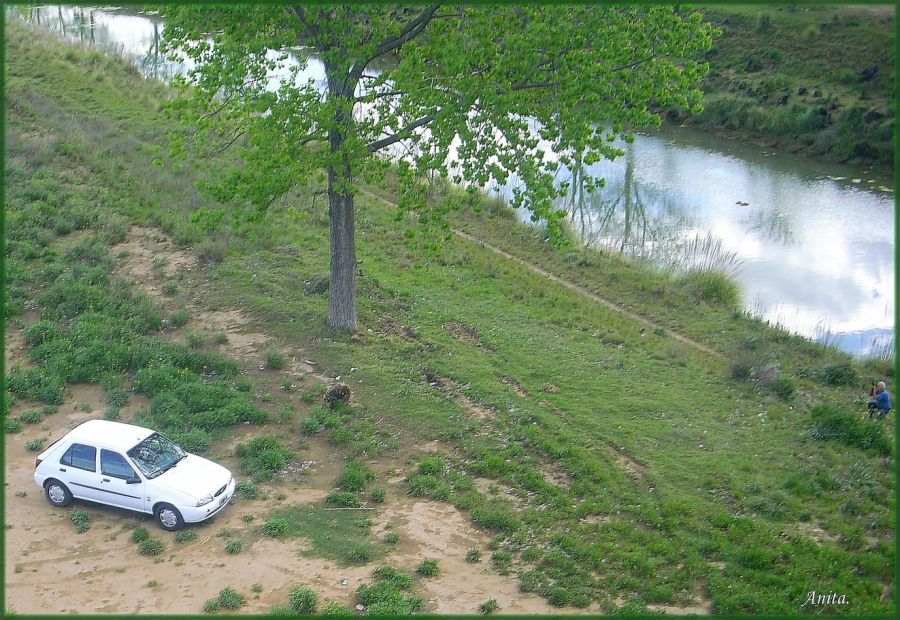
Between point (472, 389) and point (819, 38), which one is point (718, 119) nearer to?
point (819, 38)

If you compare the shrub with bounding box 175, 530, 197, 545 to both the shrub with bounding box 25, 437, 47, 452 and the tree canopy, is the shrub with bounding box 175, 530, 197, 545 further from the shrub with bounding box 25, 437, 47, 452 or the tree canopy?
the tree canopy

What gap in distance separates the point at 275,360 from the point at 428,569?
795 cm

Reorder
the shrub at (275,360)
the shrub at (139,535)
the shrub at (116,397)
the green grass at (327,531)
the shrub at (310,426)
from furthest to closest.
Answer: the shrub at (275,360), the shrub at (116,397), the shrub at (310,426), the shrub at (139,535), the green grass at (327,531)

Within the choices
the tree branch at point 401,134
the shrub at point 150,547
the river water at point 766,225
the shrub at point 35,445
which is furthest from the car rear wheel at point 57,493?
the river water at point 766,225

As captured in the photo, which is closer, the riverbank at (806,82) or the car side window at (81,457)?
the car side window at (81,457)

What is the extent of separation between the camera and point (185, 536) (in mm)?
13344

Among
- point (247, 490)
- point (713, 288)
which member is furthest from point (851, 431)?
point (247, 490)

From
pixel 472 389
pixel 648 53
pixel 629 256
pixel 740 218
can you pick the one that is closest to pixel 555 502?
pixel 472 389

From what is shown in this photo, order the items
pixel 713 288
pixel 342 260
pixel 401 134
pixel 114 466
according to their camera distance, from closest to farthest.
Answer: pixel 114 466, pixel 401 134, pixel 342 260, pixel 713 288

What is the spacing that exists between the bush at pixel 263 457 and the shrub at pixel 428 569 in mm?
3797

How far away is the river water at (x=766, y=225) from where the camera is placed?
29578mm

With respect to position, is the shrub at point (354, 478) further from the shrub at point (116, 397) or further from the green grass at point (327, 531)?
the shrub at point (116, 397)

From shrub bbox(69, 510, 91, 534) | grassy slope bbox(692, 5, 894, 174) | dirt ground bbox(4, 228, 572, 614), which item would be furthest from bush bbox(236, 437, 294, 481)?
grassy slope bbox(692, 5, 894, 174)

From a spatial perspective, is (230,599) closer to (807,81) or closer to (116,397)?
(116,397)
